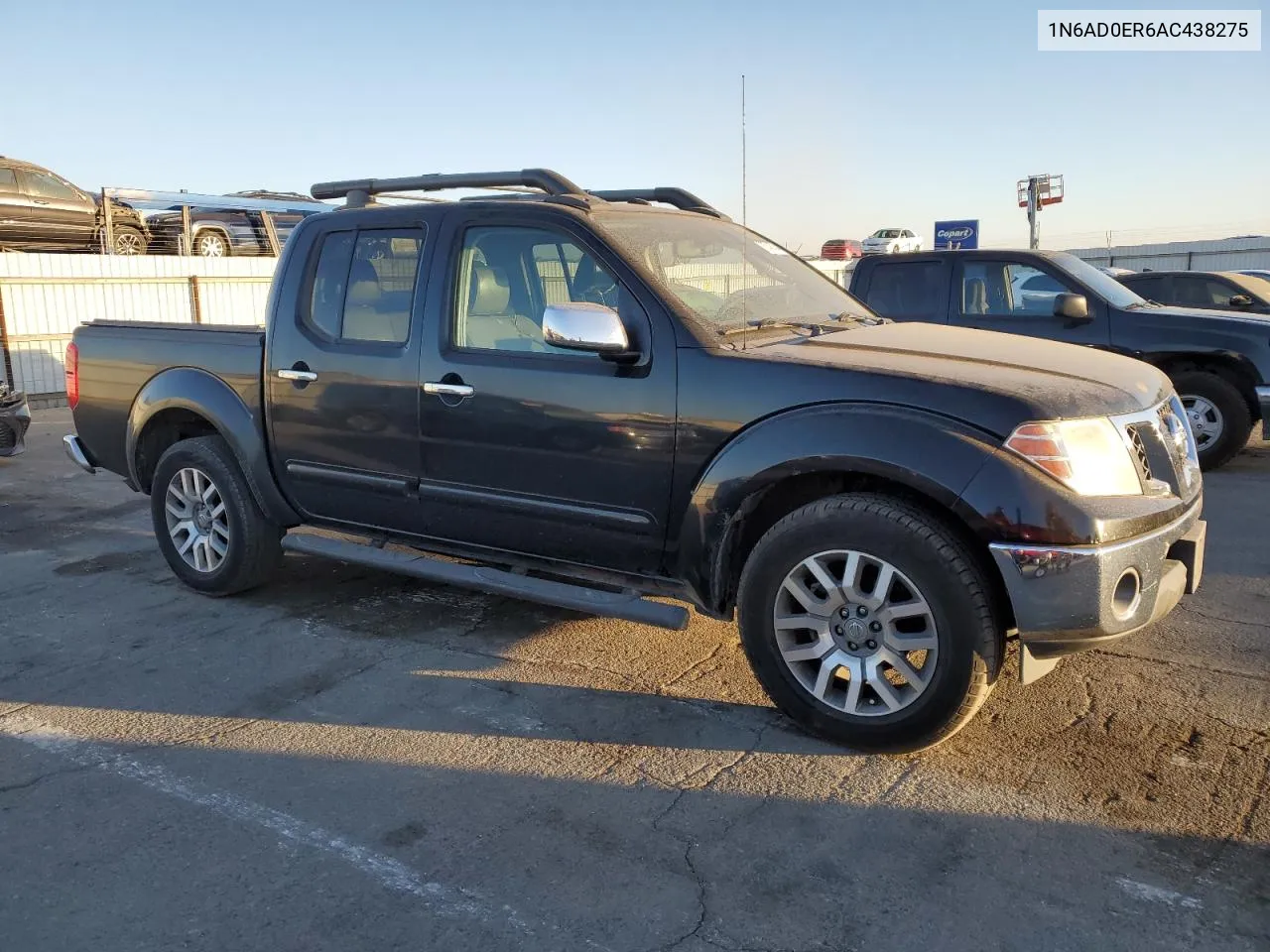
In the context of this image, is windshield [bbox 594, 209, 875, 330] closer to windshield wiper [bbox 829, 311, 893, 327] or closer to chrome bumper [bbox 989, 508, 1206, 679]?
windshield wiper [bbox 829, 311, 893, 327]

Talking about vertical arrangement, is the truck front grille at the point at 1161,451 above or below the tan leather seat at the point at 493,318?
below

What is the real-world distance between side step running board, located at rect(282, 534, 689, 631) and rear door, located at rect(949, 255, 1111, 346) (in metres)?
5.62

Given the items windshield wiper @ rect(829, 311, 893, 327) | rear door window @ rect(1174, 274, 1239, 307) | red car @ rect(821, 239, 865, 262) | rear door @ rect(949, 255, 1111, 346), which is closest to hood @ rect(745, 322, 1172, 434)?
windshield wiper @ rect(829, 311, 893, 327)

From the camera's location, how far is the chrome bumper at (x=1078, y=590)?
3064 mm

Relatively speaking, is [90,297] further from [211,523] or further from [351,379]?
[351,379]

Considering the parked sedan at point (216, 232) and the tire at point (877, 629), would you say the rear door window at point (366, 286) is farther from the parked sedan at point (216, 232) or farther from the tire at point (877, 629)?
the parked sedan at point (216, 232)

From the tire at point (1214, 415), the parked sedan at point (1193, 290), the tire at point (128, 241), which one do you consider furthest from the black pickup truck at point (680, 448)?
the tire at point (128, 241)

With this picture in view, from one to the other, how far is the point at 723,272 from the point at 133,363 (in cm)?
331

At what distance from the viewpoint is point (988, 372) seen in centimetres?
344

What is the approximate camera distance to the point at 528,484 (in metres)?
4.14

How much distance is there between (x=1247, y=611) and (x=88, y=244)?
1884cm

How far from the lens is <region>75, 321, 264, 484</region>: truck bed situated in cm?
507

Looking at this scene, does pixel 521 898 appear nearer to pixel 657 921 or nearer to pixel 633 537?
pixel 657 921

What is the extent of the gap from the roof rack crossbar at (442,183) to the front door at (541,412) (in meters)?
0.35
